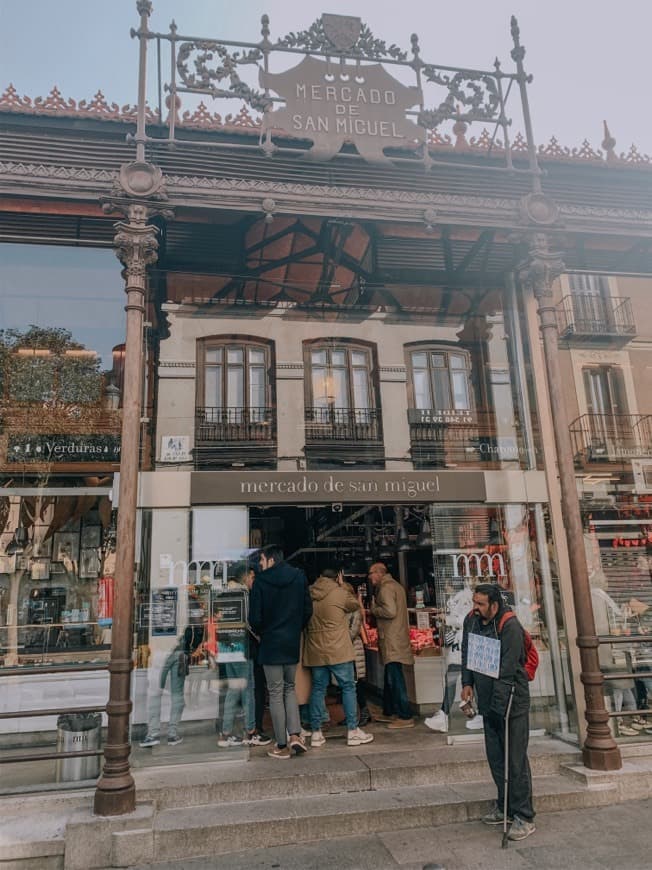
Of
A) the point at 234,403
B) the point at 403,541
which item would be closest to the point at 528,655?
the point at 234,403

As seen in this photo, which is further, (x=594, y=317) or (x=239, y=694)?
(x=594, y=317)

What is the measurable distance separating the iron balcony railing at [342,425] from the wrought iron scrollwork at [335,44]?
13.4 ft

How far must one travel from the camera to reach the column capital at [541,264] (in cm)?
677

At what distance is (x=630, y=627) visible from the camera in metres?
7.24

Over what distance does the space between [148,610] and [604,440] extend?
19.5 feet

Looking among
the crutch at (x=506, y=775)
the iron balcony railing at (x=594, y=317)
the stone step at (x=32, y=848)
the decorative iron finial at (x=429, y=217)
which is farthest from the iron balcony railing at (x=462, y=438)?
the stone step at (x=32, y=848)

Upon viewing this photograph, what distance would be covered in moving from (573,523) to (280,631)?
3162 millimetres

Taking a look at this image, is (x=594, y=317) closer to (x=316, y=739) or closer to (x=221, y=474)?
(x=221, y=474)

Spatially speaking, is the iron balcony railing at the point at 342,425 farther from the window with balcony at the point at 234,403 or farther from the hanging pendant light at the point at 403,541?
the hanging pendant light at the point at 403,541

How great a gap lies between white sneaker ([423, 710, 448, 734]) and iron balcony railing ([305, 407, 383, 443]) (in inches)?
131

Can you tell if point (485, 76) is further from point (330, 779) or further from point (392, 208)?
point (330, 779)

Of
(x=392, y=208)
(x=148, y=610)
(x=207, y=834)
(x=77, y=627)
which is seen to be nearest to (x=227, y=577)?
(x=148, y=610)

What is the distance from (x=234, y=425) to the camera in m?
7.37

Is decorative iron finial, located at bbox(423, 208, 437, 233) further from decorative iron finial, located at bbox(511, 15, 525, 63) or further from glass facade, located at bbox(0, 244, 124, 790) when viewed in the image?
glass facade, located at bbox(0, 244, 124, 790)
